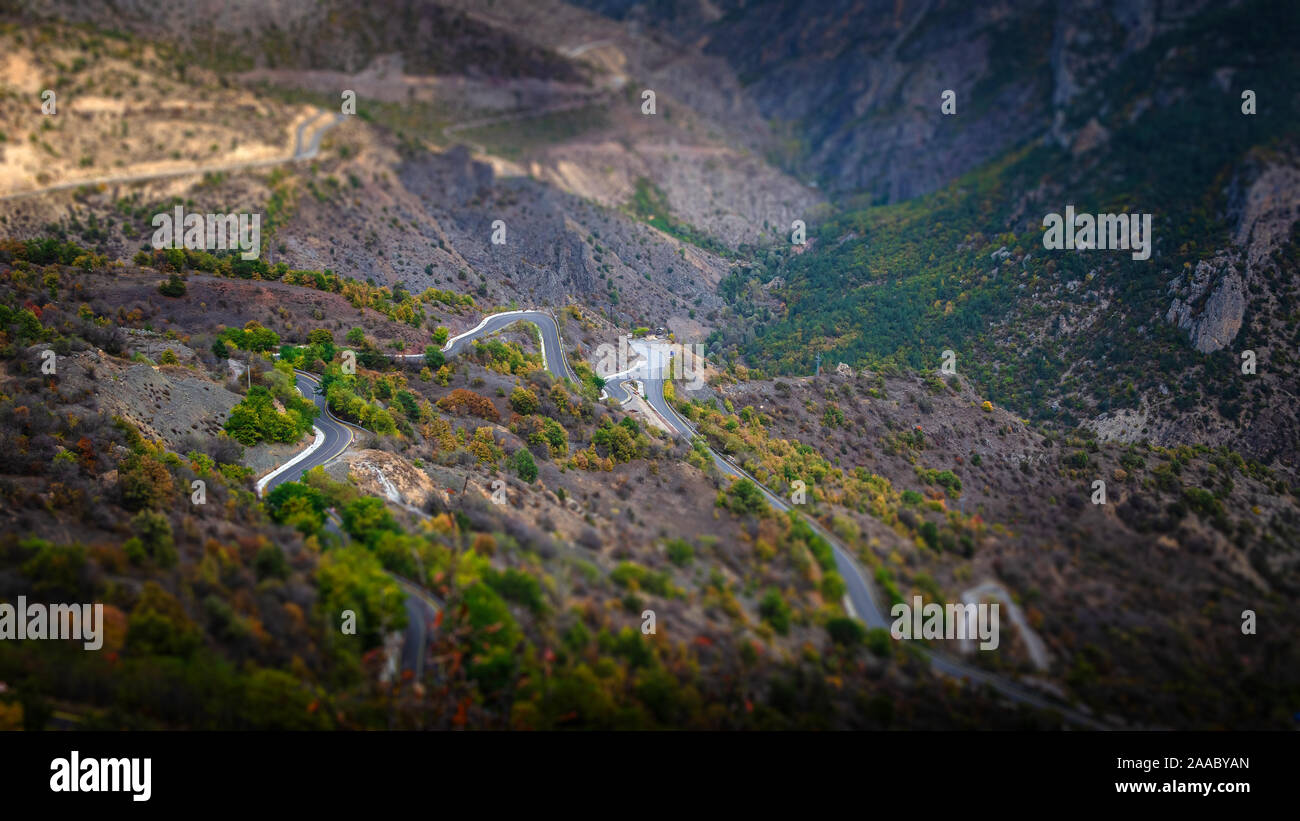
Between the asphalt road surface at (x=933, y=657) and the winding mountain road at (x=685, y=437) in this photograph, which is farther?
the winding mountain road at (x=685, y=437)

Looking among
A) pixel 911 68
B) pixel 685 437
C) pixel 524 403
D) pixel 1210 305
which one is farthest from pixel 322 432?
pixel 911 68

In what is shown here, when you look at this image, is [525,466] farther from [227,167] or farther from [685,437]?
[227,167]

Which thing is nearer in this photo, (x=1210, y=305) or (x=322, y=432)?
(x=322, y=432)

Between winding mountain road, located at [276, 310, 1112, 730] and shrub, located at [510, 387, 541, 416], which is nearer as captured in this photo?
winding mountain road, located at [276, 310, 1112, 730]

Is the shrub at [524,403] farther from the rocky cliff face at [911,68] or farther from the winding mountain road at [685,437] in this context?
the rocky cliff face at [911,68]

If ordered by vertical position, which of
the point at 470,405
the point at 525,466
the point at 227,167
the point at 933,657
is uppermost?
the point at 227,167

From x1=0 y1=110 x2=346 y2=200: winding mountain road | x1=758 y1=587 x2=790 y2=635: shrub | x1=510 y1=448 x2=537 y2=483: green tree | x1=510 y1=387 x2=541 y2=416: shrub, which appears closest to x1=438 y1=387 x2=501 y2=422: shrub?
x1=510 y1=387 x2=541 y2=416: shrub

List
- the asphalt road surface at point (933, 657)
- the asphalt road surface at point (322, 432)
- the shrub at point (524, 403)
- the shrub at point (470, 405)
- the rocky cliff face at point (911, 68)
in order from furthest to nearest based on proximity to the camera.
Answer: the rocky cliff face at point (911, 68)
the shrub at point (524, 403)
the shrub at point (470, 405)
the asphalt road surface at point (322, 432)
the asphalt road surface at point (933, 657)

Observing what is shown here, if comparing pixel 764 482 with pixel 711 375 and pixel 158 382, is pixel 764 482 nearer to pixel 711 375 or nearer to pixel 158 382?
pixel 711 375

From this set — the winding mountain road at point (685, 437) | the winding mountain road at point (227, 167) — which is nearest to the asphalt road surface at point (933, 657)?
the winding mountain road at point (685, 437)

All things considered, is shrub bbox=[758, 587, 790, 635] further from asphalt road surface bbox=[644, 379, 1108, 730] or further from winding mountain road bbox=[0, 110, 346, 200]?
winding mountain road bbox=[0, 110, 346, 200]

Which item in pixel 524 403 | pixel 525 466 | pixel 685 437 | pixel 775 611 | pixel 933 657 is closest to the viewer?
pixel 933 657
